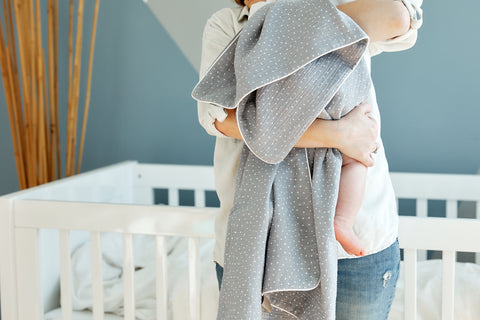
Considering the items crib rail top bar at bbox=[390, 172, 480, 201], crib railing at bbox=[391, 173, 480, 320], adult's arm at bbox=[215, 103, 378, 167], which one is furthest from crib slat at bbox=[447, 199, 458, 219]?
adult's arm at bbox=[215, 103, 378, 167]

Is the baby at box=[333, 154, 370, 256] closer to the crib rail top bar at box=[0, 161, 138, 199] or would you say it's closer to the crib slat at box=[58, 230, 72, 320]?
the crib slat at box=[58, 230, 72, 320]

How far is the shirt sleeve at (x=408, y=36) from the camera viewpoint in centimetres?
71

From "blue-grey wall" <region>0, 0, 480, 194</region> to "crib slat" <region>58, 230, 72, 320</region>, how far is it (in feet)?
3.07

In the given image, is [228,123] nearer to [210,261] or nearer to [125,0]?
[210,261]

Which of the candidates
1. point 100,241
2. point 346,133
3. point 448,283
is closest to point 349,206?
point 346,133

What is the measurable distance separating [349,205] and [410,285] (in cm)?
34

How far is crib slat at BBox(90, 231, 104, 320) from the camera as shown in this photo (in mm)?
1101

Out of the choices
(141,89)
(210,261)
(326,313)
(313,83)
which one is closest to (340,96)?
(313,83)

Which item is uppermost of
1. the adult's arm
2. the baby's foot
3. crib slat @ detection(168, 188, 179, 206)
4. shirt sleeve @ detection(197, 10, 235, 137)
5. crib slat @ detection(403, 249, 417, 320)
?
shirt sleeve @ detection(197, 10, 235, 137)

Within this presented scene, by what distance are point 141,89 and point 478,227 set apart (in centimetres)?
144

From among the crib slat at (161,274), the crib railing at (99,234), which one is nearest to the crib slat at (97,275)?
the crib railing at (99,234)

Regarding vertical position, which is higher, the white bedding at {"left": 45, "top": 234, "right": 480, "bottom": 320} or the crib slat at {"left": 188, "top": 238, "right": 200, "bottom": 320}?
the crib slat at {"left": 188, "top": 238, "right": 200, "bottom": 320}

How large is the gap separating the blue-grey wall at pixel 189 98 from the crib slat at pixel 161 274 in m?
0.95

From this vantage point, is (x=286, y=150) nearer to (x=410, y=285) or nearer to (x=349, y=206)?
(x=349, y=206)
